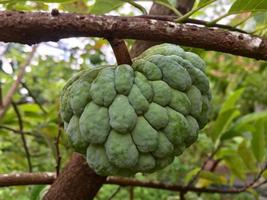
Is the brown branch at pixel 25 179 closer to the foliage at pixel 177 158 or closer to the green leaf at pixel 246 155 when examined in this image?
the foliage at pixel 177 158

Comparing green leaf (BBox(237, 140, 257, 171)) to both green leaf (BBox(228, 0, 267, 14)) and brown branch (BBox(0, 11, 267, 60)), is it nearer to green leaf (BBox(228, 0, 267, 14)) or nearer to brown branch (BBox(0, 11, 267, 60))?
green leaf (BBox(228, 0, 267, 14))

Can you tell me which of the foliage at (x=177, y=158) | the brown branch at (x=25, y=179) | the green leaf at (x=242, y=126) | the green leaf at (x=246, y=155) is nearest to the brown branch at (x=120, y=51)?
the foliage at (x=177, y=158)

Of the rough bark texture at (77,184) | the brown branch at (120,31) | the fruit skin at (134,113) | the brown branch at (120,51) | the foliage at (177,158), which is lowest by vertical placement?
the foliage at (177,158)

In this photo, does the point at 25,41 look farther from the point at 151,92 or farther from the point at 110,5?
the point at 110,5

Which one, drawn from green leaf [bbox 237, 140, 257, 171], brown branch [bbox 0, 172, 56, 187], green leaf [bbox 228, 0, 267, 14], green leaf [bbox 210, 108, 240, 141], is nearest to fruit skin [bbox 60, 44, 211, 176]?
green leaf [bbox 228, 0, 267, 14]

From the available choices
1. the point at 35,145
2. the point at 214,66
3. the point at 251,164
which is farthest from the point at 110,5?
the point at 214,66

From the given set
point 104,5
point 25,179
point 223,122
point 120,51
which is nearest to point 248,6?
point 120,51
